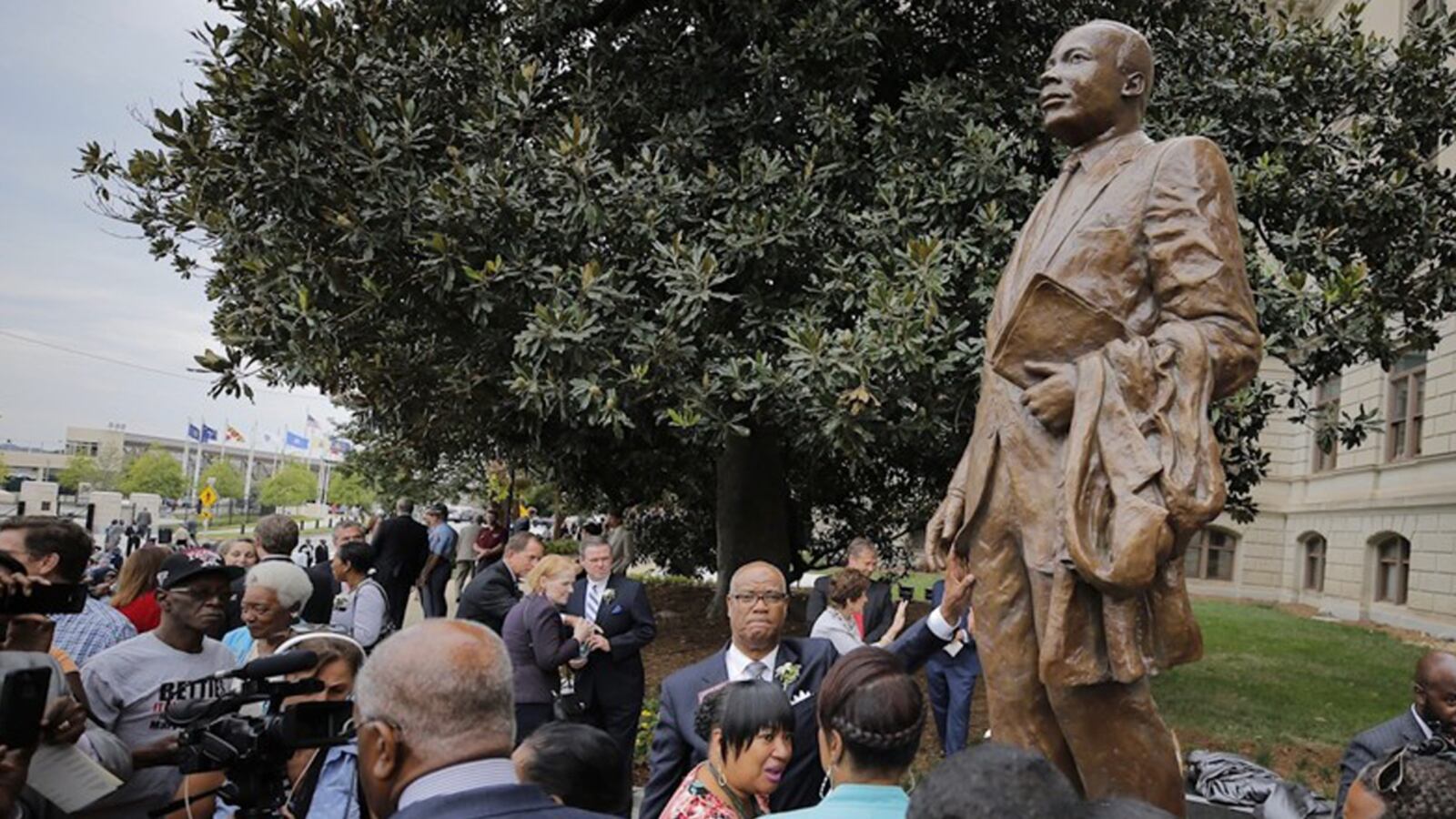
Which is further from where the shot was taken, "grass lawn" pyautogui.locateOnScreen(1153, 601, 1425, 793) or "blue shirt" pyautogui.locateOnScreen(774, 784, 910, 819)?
"grass lawn" pyautogui.locateOnScreen(1153, 601, 1425, 793)

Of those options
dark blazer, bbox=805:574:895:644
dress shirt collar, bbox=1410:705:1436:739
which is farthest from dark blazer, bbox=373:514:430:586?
dress shirt collar, bbox=1410:705:1436:739

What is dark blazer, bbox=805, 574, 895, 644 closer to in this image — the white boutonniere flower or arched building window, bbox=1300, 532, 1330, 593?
the white boutonniere flower

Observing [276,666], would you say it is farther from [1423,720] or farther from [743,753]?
[1423,720]

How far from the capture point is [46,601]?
9.62 feet

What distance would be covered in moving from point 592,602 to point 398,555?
20.9 feet

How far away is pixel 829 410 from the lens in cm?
899

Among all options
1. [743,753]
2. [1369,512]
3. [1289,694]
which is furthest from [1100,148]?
[1369,512]

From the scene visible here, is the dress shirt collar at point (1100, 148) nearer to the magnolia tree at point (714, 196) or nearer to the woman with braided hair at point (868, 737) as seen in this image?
the woman with braided hair at point (868, 737)

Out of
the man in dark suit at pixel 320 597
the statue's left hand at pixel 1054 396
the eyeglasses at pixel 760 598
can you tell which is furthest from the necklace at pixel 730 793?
the man in dark suit at pixel 320 597

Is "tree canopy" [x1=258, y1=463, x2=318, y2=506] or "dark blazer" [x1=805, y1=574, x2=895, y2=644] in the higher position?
"dark blazer" [x1=805, y1=574, x2=895, y2=644]

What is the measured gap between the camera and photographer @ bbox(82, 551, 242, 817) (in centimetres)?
380

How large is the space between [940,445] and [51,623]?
949 cm

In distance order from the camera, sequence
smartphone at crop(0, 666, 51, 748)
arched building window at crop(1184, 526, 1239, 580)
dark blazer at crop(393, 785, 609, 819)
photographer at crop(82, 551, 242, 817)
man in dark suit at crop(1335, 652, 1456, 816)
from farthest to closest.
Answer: arched building window at crop(1184, 526, 1239, 580) < man in dark suit at crop(1335, 652, 1456, 816) < photographer at crop(82, 551, 242, 817) < smartphone at crop(0, 666, 51, 748) < dark blazer at crop(393, 785, 609, 819)

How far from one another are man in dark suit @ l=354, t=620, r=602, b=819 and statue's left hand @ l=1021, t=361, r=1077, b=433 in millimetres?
2111
